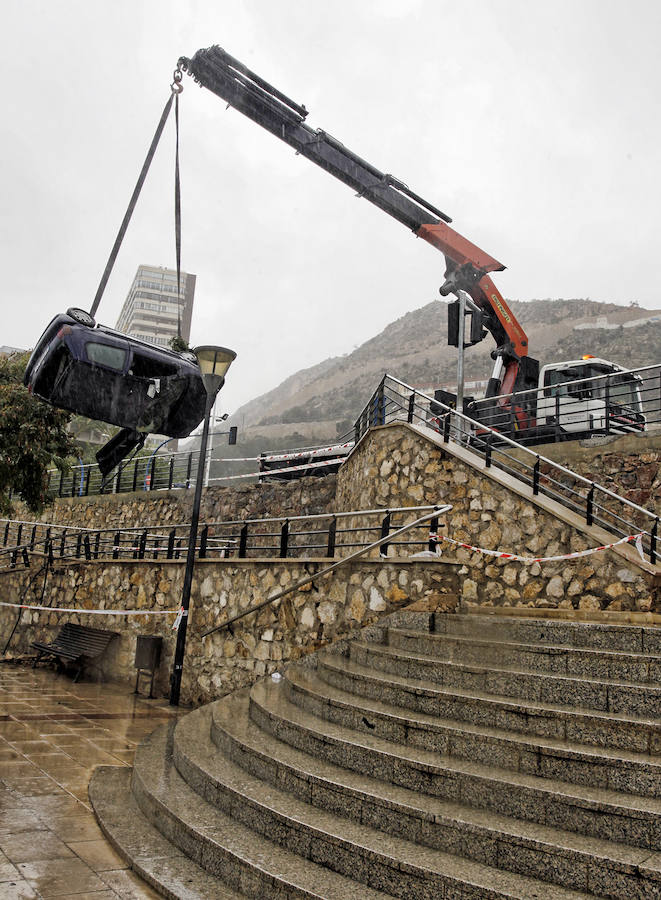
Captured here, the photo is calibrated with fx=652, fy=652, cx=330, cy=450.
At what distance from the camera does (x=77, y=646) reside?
11.3m

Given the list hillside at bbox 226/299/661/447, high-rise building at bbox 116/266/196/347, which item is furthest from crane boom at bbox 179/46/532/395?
high-rise building at bbox 116/266/196/347

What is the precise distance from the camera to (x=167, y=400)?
6414 mm

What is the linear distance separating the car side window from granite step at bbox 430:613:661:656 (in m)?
3.75

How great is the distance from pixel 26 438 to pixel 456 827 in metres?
8.87

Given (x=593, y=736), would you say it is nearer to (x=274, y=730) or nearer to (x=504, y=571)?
(x=274, y=730)

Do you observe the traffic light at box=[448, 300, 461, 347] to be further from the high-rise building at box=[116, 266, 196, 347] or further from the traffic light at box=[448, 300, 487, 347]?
the high-rise building at box=[116, 266, 196, 347]

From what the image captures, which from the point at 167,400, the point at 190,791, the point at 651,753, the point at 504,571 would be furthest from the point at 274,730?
the point at 504,571

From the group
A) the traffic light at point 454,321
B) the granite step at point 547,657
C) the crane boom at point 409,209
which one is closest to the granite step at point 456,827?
the granite step at point 547,657

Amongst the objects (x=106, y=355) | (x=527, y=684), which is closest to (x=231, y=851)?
(x=527, y=684)

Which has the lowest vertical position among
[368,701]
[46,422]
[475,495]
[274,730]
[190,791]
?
[190,791]

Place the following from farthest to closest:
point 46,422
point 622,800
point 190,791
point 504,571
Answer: point 46,422 → point 504,571 → point 190,791 → point 622,800

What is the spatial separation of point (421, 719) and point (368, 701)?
0.72 m

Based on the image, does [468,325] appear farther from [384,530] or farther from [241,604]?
[241,604]

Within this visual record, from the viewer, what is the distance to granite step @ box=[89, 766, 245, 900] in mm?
3637
